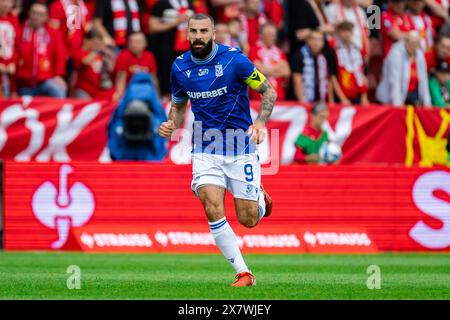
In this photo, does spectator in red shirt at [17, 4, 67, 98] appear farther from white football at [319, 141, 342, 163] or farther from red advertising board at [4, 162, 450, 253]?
white football at [319, 141, 342, 163]

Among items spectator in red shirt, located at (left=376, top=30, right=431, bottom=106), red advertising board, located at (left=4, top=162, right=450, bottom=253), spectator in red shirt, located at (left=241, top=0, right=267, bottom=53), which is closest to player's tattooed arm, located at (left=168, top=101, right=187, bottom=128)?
red advertising board, located at (left=4, top=162, right=450, bottom=253)

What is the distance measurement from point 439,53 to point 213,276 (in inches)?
438

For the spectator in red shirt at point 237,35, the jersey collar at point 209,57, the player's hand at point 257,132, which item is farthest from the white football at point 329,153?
the player's hand at point 257,132

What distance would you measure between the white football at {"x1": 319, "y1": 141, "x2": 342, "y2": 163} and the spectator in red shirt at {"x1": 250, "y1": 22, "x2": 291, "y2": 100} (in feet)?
6.17

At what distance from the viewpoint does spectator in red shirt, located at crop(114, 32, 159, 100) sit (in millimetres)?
20312

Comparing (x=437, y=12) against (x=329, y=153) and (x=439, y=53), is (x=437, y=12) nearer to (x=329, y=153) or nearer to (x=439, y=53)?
(x=439, y=53)

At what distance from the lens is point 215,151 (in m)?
12.3

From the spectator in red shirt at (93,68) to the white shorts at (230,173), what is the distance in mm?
8199

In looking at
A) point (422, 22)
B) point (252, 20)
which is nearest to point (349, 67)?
point (422, 22)

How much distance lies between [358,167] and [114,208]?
12.9ft

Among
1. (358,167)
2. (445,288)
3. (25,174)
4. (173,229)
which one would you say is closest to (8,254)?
(25,174)

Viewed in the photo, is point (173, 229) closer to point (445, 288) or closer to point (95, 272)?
point (95, 272)

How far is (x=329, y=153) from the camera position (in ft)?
65.1
